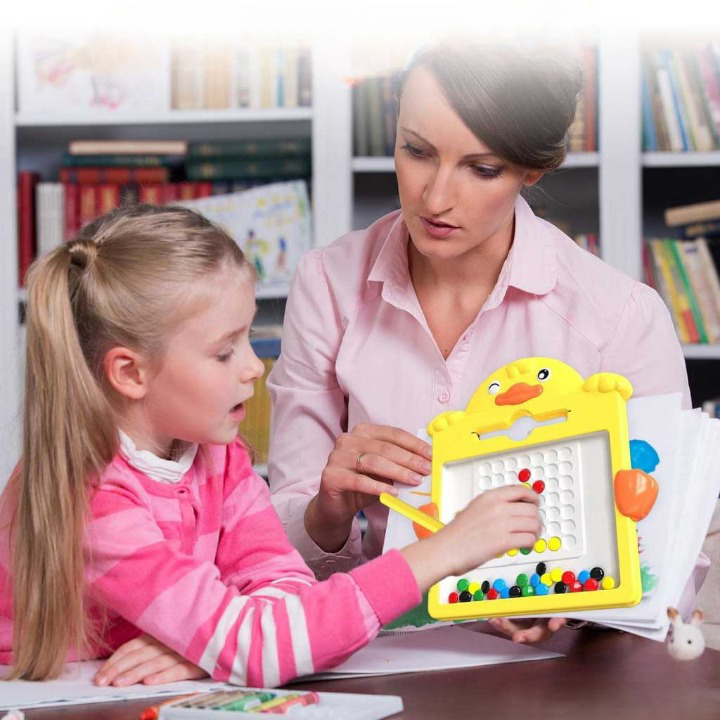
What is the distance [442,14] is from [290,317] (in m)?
1.24

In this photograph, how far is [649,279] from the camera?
2625 mm

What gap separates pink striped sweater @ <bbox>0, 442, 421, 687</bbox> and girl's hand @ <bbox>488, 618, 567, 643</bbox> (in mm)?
149

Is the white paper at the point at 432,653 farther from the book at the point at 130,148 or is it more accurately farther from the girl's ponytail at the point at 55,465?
the book at the point at 130,148

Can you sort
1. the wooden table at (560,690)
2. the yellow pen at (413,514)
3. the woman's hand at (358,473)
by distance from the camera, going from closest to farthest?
the wooden table at (560,690) < the yellow pen at (413,514) < the woman's hand at (358,473)

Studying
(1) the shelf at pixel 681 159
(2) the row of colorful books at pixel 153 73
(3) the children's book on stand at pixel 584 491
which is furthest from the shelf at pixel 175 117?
(3) the children's book on stand at pixel 584 491

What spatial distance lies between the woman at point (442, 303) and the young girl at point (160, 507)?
213mm

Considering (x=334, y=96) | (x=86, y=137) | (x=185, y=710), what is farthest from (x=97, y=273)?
(x=86, y=137)

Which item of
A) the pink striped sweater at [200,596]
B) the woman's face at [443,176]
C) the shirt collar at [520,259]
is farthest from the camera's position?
the shirt collar at [520,259]

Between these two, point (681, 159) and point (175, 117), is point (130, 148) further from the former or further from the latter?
point (681, 159)

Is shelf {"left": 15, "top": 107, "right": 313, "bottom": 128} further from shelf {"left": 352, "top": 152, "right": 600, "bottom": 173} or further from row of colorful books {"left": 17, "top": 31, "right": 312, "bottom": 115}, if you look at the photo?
shelf {"left": 352, "top": 152, "right": 600, "bottom": 173}

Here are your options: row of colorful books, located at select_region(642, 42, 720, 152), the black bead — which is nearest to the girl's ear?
the black bead

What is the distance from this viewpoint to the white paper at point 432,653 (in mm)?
961

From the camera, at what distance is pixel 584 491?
3.17 ft

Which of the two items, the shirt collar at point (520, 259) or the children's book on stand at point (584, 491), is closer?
the children's book on stand at point (584, 491)
